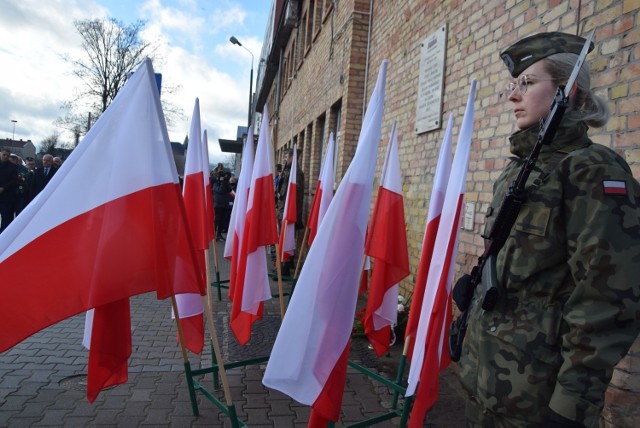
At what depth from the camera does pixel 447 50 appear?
4738mm

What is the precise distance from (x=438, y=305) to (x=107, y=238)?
1.76 m

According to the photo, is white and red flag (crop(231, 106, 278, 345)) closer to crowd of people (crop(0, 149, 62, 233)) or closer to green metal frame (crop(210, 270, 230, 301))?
green metal frame (crop(210, 270, 230, 301))

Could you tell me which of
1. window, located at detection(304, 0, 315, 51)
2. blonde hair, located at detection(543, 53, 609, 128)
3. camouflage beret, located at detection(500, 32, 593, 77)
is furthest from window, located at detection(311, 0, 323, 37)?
blonde hair, located at detection(543, 53, 609, 128)

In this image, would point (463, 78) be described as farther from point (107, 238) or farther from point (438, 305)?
point (107, 238)

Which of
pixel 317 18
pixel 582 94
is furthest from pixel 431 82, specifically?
pixel 317 18

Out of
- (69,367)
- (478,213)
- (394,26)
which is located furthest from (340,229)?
(394,26)

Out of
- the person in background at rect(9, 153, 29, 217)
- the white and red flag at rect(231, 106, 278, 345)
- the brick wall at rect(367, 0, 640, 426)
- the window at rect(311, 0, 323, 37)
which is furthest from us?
the window at rect(311, 0, 323, 37)

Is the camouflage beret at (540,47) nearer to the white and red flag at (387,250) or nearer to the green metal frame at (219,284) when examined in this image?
the white and red flag at (387,250)

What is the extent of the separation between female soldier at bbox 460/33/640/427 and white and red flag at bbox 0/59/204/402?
1506 mm

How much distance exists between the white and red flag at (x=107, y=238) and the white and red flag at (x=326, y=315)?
2.13 feet

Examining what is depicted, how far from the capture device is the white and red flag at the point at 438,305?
247cm

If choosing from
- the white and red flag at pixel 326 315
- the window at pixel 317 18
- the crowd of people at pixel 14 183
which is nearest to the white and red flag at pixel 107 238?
Answer: the white and red flag at pixel 326 315

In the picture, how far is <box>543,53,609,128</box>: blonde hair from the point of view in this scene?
1.52 m

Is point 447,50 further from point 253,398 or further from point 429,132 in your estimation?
point 253,398
